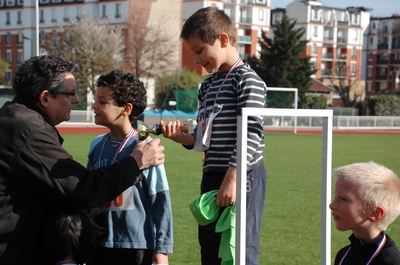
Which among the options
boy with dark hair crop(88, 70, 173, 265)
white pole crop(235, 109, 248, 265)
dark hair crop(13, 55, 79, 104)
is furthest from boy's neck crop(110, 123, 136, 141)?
white pole crop(235, 109, 248, 265)

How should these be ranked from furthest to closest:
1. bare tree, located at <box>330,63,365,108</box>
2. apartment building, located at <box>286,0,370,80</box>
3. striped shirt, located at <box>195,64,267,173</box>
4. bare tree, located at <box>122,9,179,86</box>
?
apartment building, located at <box>286,0,370,80</box> → bare tree, located at <box>330,63,365,108</box> → bare tree, located at <box>122,9,179,86</box> → striped shirt, located at <box>195,64,267,173</box>

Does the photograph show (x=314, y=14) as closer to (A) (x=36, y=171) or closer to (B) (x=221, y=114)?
(B) (x=221, y=114)

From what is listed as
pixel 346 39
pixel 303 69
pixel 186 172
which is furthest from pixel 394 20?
pixel 186 172

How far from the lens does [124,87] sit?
10.7 ft

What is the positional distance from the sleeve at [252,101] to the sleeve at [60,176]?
1.92ft

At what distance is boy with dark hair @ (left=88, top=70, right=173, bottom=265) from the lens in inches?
123

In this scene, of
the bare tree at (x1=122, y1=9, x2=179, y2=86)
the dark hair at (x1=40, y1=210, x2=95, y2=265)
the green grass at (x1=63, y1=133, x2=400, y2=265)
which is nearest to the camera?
the dark hair at (x1=40, y1=210, x2=95, y2=265)

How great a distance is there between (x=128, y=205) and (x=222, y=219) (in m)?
0.55

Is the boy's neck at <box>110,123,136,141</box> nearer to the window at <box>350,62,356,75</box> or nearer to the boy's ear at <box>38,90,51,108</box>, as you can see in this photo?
the boy's ear at <box>38,90,51,108</box>

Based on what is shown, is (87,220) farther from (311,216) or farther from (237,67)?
(311,216)

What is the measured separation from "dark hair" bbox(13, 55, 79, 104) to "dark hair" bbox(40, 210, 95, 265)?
588 mm

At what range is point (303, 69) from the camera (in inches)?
1943

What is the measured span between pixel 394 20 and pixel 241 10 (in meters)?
29.8

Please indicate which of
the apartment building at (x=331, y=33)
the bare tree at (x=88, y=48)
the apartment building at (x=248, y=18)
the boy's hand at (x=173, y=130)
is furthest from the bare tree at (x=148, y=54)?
the boy's hand at (x=173, y=130)
